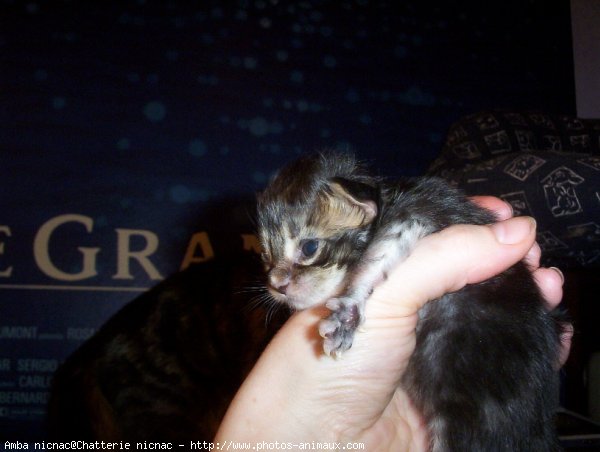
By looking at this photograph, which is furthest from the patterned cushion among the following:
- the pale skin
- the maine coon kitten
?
the pale skin

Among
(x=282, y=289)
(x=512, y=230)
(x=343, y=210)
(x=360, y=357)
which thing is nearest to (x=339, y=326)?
(x=360, y=357)

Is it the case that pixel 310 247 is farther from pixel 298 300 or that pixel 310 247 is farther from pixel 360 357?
pixel 360 357

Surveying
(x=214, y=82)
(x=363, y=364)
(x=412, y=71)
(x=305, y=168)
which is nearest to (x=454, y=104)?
(x=412, y=71)

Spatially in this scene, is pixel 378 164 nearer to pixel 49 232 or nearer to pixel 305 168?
pixel 305 168

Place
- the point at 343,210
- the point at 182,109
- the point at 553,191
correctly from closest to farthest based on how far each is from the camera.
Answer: the point at 343,210 → the point at 553,191 → the point at 182,109

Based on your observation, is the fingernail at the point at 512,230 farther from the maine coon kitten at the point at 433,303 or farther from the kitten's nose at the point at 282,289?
the kitten's nose at the point at 282,289

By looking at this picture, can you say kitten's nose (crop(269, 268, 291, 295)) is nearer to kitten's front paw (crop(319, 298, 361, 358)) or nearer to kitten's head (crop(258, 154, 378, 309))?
kitten's head (crop(258, 154, 378, 309))
